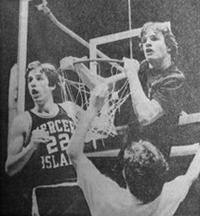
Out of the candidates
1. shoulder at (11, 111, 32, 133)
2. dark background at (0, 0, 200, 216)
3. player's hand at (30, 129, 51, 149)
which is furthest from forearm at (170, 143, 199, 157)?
shoulder at (11, 111, 32, 133)

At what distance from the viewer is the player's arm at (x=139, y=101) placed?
1781 mm

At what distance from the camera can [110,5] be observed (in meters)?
1.93

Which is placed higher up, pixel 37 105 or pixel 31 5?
pixel 31 5

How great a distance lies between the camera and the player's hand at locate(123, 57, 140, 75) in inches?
72.6

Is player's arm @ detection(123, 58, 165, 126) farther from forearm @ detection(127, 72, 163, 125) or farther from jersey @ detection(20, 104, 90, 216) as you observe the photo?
jersey @ detection(20, 104, 90, 216)

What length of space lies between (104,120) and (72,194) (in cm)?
41

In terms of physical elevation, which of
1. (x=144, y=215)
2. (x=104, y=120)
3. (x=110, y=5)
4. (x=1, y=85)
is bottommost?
(x=144, y=215)

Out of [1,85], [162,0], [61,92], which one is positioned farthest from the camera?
[1,85]

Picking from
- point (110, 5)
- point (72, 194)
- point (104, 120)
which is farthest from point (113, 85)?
point (72, 194)

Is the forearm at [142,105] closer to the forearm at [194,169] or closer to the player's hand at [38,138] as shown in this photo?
the forearm at [194,169]

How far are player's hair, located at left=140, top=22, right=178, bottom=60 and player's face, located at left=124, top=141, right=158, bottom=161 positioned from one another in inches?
17.1

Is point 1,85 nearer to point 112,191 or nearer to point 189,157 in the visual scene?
point 112,191

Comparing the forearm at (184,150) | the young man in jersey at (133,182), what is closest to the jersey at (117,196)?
the young man in jersey at (133,182)

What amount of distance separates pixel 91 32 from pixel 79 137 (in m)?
0.54
